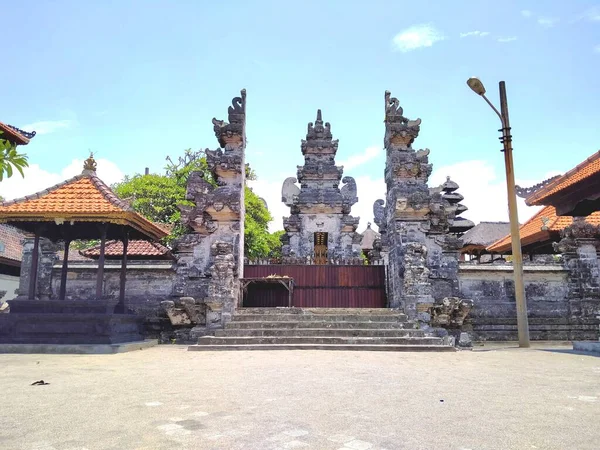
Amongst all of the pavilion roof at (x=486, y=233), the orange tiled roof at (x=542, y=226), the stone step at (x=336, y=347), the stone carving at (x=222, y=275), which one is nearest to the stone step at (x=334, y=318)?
the stone carving at (x=222, y=275)

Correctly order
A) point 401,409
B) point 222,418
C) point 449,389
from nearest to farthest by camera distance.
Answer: point 222,418
point 401,409
point 449,389

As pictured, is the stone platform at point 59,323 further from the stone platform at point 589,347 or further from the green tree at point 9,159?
the stone platform at point 589,347

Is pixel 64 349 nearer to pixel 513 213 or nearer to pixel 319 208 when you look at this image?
pixel 513 213

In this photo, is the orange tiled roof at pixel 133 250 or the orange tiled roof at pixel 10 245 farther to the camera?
the orange tiled roof at pixel 10 245

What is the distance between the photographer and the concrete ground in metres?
3.15

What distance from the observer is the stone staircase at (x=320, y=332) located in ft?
31.6

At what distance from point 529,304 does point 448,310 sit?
3.96m

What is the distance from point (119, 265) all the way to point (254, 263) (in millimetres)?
4082

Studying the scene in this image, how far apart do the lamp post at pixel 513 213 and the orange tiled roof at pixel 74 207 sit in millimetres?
9542

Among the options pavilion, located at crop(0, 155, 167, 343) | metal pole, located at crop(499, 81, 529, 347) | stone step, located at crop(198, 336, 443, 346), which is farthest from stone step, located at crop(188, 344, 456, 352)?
pavilion, located at crop(0, 155, 167, 343)

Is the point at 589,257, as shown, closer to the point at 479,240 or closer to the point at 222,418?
the point at 222,418

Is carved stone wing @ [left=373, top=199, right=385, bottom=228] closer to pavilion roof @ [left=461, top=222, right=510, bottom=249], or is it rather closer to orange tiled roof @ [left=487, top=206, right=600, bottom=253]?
pavilion roof @ [left=461, top=222, right=510, bottom=249]

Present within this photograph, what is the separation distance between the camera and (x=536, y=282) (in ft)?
44.5

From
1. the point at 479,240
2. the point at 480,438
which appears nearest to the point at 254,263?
the point at 480,438
